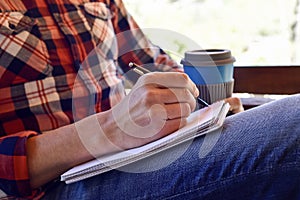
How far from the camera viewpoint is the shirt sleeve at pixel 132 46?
1142mm

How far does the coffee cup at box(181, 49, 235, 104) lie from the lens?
2.73 feet

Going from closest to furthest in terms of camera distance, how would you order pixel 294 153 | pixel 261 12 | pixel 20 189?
pixel 294 153 → pixel 20 189 → pixel 261 12

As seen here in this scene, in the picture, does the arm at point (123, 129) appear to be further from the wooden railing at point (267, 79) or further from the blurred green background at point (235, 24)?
the blurred green background at point (235, 24)

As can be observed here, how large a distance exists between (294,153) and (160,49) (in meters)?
0.74

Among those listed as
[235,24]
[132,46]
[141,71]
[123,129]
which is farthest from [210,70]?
[235,24]

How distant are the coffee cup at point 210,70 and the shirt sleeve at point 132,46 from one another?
29 cm

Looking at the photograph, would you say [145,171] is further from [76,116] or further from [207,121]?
[76,116]

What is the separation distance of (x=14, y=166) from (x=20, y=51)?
30 cm

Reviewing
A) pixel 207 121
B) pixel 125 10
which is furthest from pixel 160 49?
pixel 207 121

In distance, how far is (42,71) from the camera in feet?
2.72

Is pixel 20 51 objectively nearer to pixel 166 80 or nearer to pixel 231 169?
pixel 166 80

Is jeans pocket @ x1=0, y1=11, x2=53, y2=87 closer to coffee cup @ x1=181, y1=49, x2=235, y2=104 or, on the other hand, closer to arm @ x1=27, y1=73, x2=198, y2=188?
arm @ x1=27, y1=73, x2=198, y2=188

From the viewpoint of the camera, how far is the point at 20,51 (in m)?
0.80

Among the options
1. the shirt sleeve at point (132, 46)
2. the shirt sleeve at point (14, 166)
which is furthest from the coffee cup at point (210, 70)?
the shirt sleeve at point (14, 166)
